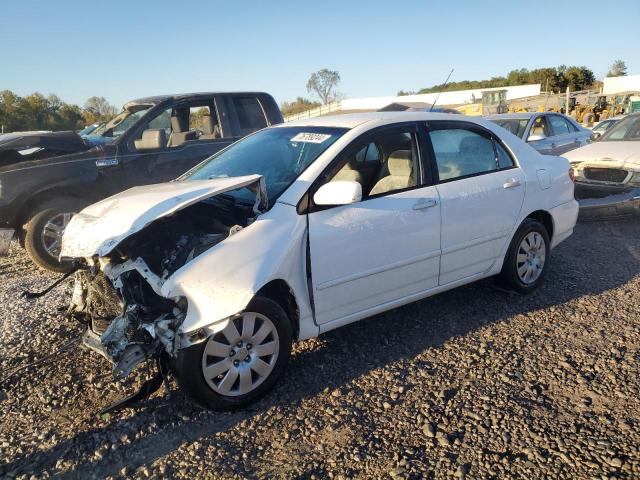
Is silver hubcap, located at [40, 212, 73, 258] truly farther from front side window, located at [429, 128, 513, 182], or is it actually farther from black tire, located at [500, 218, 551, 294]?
black tire, located at [500, 218, 551, 294]

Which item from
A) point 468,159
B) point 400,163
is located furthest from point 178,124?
point 468,159

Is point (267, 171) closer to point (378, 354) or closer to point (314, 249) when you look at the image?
point (314, 249)

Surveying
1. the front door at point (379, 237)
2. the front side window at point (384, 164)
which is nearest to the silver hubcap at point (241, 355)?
the front door at point (379, 237)

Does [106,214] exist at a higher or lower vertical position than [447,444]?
higher

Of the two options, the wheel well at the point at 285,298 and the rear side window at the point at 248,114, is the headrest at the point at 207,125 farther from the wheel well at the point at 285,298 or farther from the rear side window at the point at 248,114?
the wheel well at the point at 285,298

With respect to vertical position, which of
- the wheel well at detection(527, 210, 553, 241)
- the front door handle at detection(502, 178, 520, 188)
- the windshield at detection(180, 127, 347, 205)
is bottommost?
the wheel well at detection(527, 210, 553, 241)

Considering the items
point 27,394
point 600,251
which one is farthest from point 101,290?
point 600,251

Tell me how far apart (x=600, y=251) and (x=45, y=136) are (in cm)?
658

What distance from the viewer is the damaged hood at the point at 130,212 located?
2830 millimetres

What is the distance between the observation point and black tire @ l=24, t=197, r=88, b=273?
554cm

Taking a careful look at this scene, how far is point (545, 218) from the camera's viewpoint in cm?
461

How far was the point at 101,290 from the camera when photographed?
122 inches

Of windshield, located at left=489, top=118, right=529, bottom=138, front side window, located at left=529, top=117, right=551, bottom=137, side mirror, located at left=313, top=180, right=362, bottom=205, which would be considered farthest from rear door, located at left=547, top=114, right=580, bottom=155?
side mirror, located at left=313, top=180, right=362, bottom=205

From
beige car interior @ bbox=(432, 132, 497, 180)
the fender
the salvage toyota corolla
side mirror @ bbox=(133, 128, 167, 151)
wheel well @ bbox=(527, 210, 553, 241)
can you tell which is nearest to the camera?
the fender
